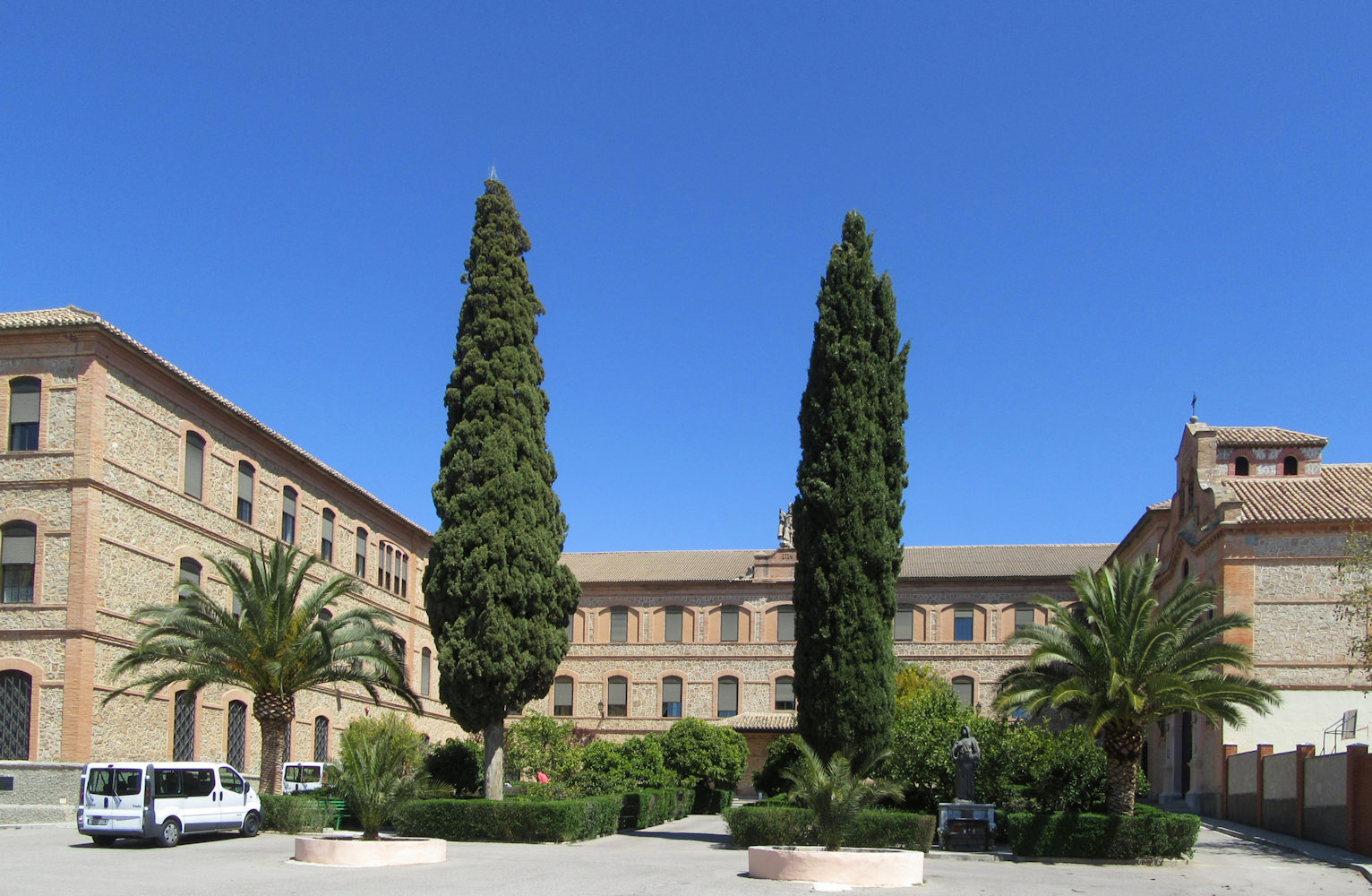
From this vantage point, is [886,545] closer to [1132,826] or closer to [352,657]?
[1132,826]

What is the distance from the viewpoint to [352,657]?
29.4m

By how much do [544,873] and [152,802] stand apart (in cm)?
839

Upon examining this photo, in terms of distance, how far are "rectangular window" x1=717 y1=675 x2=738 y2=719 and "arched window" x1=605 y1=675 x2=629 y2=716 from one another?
4250mm

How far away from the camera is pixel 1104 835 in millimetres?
23938

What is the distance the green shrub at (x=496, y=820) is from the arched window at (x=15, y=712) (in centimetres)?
885

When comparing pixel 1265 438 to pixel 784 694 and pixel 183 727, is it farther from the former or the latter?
pixel 183 727

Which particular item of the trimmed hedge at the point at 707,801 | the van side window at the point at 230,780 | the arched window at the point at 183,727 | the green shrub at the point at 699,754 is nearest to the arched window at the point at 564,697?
the trimmed hedge at the point at 707,801

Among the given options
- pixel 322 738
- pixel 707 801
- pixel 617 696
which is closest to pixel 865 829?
pixel 707 801

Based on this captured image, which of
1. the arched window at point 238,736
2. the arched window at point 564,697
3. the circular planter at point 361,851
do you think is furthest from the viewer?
the arched window at point 564,697

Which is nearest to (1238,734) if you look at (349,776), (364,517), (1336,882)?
(1336,882)

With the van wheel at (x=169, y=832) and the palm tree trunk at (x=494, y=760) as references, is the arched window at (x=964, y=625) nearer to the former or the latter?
the palm tree trunk at (x=494, y=760)

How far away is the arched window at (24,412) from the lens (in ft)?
96.9

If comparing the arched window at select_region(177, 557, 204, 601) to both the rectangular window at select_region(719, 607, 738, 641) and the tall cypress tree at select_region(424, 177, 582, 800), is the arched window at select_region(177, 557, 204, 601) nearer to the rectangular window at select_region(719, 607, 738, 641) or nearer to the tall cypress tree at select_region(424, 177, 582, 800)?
the tall cypress tree at select_region(424, 177, 582, 800)

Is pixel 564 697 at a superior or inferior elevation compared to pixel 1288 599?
inferior
